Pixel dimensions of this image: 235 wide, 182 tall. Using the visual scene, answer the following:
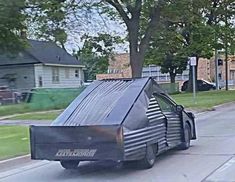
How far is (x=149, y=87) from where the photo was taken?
37.2 ft

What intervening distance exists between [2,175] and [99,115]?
7.08 feet

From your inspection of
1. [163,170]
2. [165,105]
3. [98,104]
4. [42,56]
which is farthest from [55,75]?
[163,170]

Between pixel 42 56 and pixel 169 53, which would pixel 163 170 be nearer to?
pixel 42 56

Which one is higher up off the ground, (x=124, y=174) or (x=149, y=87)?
(x=149, y=87)

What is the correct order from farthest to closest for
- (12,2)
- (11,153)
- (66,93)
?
1. (66,93)
2. (12,2)
3. (11,153)

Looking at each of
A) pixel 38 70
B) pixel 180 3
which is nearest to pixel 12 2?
pixel 180 3

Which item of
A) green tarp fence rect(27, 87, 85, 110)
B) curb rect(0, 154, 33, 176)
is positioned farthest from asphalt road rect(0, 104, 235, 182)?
Result: green tarp fence rect(27, 87, 85, 110)

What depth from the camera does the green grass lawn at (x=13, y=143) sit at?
12.6 metres

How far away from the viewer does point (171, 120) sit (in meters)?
11.8

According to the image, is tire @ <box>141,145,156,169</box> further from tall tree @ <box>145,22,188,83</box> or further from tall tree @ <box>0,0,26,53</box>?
tall tree @ <box>145,22,188,83</box>

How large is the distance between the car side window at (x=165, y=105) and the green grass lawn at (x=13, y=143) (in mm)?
3371

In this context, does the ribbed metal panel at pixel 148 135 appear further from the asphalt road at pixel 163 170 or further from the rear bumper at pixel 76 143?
the asphalt road at pixel 163 170

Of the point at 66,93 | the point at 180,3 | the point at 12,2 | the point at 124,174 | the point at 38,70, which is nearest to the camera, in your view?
the point at 124,174

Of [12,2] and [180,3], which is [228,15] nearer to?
[180,3]
